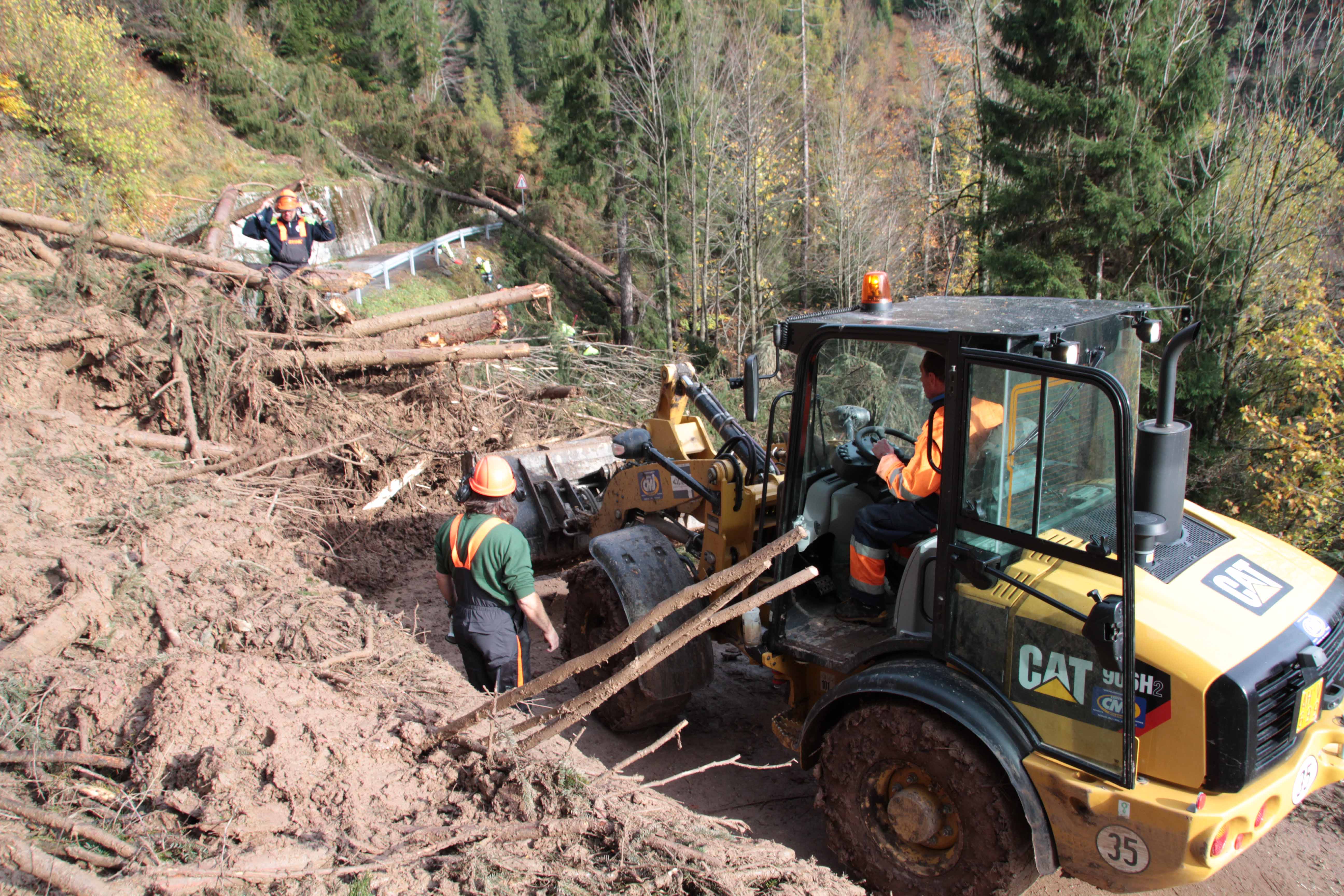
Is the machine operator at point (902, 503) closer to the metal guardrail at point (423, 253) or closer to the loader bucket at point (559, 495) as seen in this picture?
the loader bucket at point (559, 495)

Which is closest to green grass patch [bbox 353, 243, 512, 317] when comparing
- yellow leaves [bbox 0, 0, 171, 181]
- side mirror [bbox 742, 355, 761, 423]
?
yellow leaves [bbox 0, 0, 171, 181]

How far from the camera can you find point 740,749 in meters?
5.20

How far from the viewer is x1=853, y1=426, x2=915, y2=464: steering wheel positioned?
435cm

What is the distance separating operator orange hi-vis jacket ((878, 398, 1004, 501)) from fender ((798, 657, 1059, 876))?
761 mm

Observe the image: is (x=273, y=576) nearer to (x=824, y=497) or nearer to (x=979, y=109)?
(x=824, y=497)

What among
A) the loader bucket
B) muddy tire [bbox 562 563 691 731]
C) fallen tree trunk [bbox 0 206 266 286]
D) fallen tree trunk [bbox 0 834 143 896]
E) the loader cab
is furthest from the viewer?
fallen tree trunk [bbox 0 206 266 286]

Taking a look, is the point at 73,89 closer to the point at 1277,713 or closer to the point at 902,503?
the point at 902,503

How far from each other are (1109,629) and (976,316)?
4.88 ft

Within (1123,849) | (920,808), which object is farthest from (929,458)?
(1123,849)

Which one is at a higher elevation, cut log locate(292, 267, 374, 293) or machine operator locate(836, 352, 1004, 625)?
cut log locate(292, 267, 374, 293)

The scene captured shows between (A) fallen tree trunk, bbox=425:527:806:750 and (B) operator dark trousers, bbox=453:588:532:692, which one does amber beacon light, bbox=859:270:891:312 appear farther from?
(B) operator dark trousers, bbox=453:588:532:692

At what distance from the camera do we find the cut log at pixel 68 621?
3.91 metres

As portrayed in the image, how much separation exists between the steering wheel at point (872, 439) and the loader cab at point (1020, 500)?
44 centimetres

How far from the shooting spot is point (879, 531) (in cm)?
390
